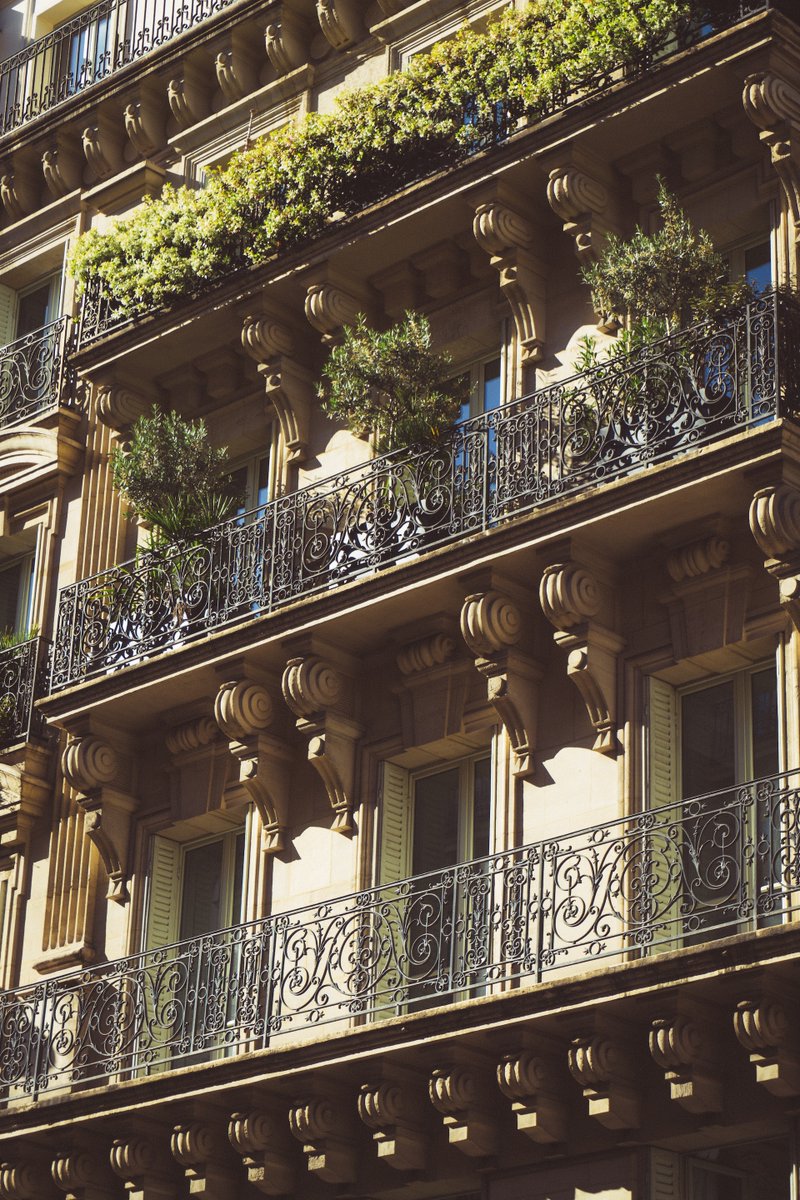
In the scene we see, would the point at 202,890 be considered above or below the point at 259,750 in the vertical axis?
below

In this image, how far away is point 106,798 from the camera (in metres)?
22.7

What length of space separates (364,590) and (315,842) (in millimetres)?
2335

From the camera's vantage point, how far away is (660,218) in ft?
68.6

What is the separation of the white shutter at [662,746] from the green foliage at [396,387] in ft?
10.6

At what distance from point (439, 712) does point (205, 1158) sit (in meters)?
4.11

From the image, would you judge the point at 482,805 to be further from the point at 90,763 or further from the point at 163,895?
the point at 90,763

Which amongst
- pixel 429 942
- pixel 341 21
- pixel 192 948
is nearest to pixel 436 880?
pixel 429 942

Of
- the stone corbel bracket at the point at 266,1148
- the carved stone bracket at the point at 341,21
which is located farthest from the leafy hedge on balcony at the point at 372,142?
the stone corbel bracket at the point at 266,1148

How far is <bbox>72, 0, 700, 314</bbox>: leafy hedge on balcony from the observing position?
68.7 feet

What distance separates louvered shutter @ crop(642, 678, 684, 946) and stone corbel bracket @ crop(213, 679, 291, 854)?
3851mm

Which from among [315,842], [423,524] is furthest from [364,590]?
[315,842]

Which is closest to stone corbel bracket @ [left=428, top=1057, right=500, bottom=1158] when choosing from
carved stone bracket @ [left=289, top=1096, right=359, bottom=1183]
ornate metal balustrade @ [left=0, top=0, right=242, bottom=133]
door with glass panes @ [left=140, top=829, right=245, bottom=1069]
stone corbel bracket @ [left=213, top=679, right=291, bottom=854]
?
carved stone bracket @ [left=289, top=1096, right=359, bottom=1183]

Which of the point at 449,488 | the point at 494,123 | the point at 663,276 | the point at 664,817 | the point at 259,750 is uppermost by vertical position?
the point at 494,123

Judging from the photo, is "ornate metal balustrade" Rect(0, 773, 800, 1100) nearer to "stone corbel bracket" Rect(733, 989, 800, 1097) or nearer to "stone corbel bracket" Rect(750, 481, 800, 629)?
"stone corbel bracket" Rect(733, 989, 800, 1097)
